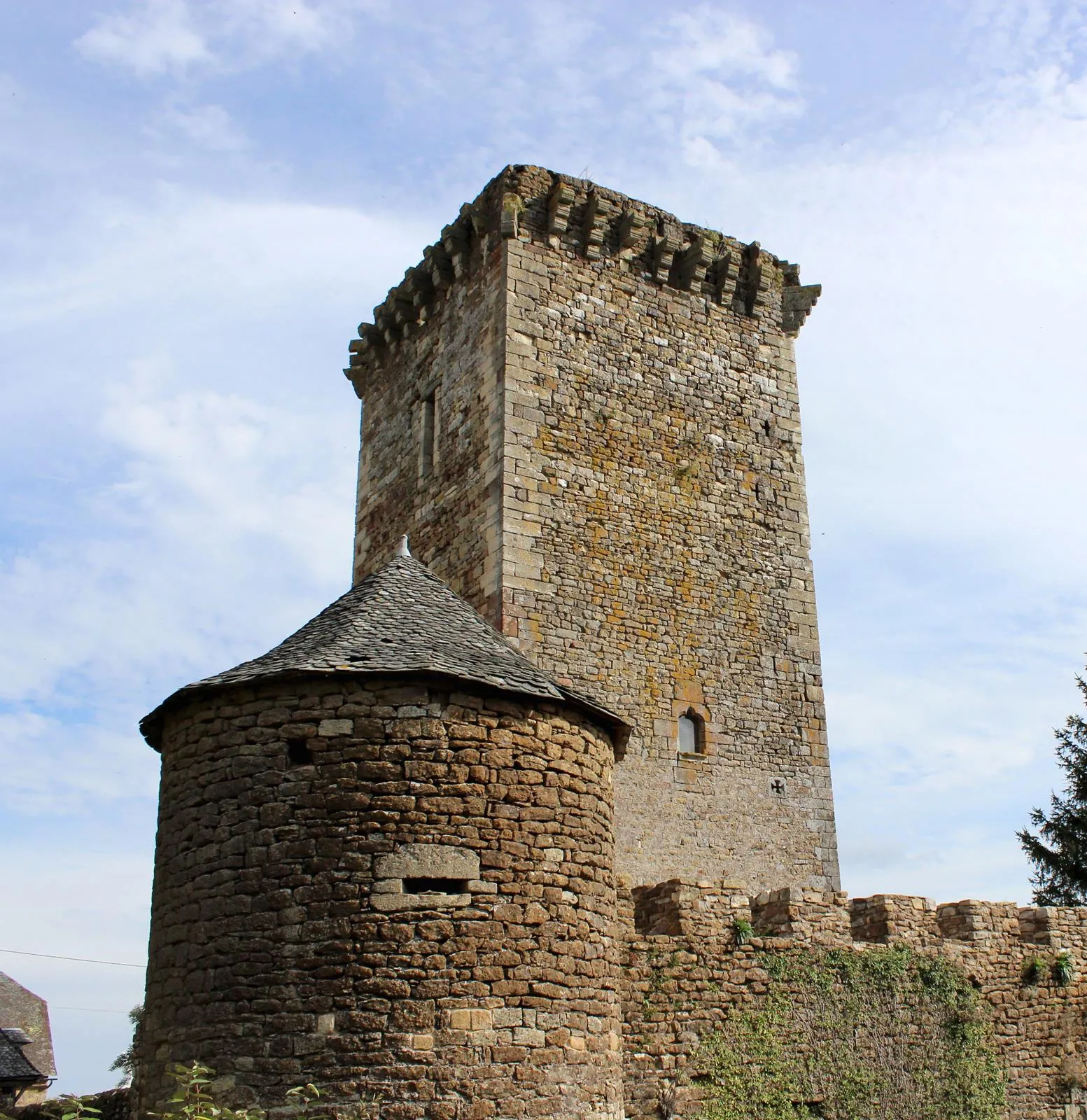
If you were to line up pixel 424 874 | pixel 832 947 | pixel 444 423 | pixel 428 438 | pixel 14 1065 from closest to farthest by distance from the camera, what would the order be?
1. pixel 424 874
2. pixel 832 947
3. pixel 444 423
4. pixel 428 438
5. pixel 14 1065

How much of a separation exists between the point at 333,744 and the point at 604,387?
769 centimetres

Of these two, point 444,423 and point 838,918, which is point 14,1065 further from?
point 838,918

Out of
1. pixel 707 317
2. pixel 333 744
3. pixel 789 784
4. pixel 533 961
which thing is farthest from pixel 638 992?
pixel 707 317

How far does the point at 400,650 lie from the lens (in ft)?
27.5

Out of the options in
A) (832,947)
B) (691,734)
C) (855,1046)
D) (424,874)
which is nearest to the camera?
(424,874)

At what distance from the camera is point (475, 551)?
45.0 ft

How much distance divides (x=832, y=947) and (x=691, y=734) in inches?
133

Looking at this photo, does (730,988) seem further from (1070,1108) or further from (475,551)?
(475,551)

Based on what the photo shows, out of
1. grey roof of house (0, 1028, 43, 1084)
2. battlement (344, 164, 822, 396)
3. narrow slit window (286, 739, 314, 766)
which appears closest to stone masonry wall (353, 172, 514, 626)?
battlement (344, 164, 822, 396)

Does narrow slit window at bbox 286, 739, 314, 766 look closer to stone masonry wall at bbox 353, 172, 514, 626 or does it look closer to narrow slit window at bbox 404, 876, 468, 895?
narrow slit window at bbox 404, 876, 468, 895

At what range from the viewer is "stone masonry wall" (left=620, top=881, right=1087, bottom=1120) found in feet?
31.4

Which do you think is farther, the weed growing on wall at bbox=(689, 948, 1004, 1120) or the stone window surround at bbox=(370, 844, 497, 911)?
the weed growing on wall at bbox=(689, 948, 1004, 1120)

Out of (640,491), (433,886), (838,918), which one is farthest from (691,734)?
(433,886)

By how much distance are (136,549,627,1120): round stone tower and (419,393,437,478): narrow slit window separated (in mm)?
6990
